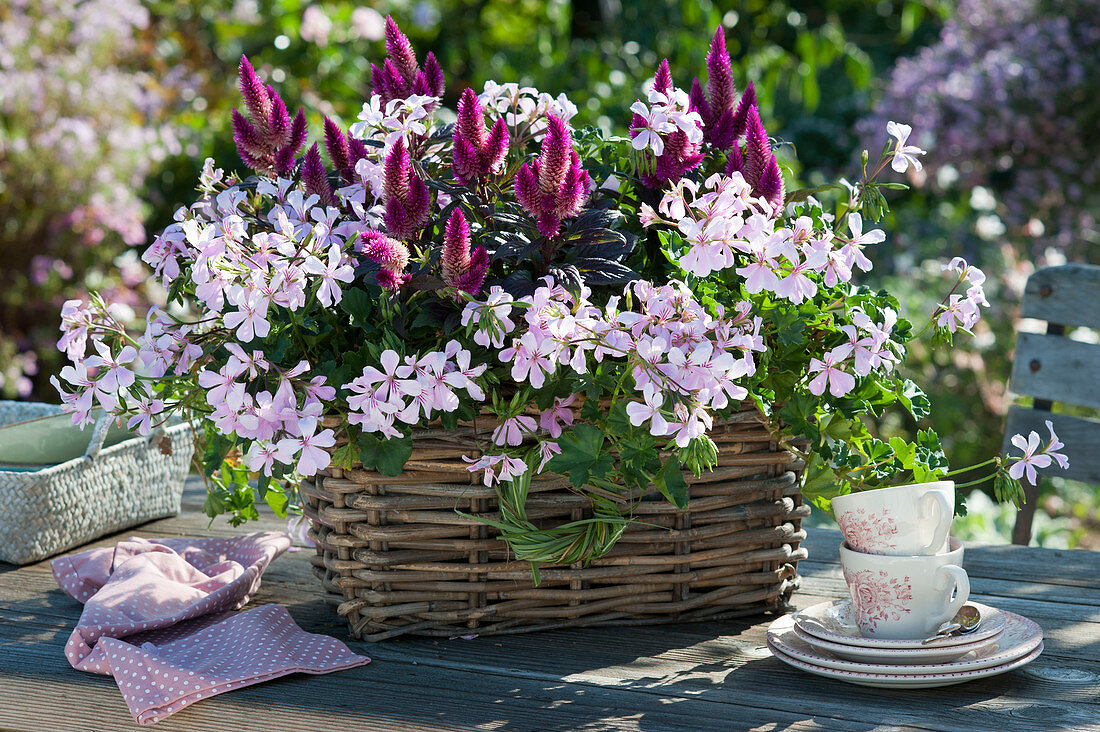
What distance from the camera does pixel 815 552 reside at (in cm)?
146

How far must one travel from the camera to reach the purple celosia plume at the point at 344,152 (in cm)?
111

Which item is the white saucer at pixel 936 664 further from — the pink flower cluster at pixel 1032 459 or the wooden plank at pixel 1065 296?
the wooden plank at pixel 1065 296

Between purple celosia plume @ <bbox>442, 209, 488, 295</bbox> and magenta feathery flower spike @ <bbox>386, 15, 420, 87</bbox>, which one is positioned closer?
purple celosia plume @ <bbox>442, 209, 488, 295</bbox>

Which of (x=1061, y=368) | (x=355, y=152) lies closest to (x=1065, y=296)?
(x=1061, y=368)

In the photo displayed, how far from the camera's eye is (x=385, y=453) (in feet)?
3.29

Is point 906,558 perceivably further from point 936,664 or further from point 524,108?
point 524,108

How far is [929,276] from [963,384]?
26.0 inches

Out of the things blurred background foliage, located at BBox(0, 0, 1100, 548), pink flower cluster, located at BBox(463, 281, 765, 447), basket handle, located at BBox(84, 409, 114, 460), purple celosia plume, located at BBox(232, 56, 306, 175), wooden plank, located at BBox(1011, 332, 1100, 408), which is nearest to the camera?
pink flower cluster, located at BBox(463, 281, 765, 447)

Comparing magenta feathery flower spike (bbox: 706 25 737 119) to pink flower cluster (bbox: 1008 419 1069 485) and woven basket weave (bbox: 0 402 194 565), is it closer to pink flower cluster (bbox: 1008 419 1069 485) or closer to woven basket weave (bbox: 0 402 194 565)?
pink flower cluster (bbox: 1008 419 1069 485)

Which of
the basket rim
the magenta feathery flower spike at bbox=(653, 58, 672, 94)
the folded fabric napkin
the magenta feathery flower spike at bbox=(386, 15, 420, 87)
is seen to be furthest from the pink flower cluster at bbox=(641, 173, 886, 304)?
the basket rim

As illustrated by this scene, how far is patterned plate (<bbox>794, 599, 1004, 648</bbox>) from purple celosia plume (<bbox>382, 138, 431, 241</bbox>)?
22.1 inches

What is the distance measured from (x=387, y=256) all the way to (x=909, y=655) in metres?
0.62

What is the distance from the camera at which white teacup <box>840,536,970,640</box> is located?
3.26ft

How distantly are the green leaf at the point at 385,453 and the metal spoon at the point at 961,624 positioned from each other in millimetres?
535
